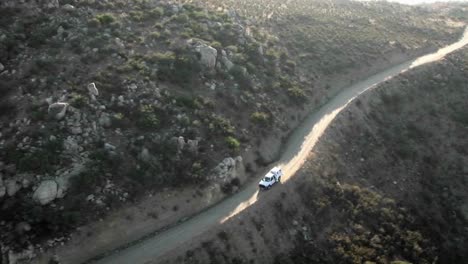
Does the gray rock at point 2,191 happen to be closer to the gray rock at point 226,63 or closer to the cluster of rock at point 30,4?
the cluster of rock at point 30,4

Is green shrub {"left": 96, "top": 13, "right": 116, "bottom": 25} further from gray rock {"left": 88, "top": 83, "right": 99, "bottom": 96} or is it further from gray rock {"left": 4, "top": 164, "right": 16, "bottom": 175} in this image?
gray rock {"left": 4, "top": 164, "right": 16, "bottom": 175}

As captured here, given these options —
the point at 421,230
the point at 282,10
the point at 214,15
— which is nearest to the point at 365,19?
the point at 282,10

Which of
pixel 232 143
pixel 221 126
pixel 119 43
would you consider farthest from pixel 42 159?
pixel 119 43

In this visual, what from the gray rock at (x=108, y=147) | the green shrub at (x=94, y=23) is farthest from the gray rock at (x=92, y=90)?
the green shrub at (x=94, y=23)

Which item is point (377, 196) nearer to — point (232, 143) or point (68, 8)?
point (232, 143)

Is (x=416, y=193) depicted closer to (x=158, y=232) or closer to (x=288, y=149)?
(x=288, y=149)

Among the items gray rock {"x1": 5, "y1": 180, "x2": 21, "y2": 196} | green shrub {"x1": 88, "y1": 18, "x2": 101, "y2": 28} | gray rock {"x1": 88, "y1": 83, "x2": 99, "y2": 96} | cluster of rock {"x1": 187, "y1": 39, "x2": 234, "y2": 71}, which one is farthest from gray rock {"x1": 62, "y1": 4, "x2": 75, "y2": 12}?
gray rock {"x1": 5, "y1": 180, "x2": 21, "y2": 196}
